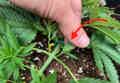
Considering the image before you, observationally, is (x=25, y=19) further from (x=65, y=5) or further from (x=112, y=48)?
(x=112, y=48)

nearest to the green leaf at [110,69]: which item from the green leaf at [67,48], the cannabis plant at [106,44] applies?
the cannabis plant at [106,44]

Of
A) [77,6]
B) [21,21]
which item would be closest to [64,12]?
[77,6]

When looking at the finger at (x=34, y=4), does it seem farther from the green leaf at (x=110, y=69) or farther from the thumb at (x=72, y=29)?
the green leaf at (x=110, y=69)

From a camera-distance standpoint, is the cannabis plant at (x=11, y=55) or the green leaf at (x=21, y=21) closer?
the cannabis plant at (x=11, y=55)

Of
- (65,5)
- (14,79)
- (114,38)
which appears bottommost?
(14,79)

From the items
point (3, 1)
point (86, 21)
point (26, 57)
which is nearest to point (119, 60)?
point (86, 21)
